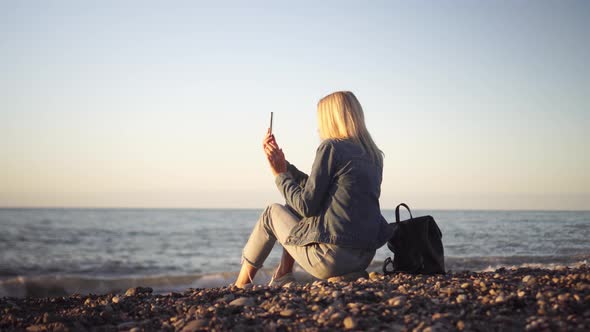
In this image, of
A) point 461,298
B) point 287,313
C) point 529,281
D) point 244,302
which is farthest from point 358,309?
point 529,281

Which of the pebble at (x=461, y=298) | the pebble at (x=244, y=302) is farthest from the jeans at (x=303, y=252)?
the pebble at (x=461, y=298)

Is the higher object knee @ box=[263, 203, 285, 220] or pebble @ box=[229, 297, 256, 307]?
knee @ box=[263, 203, 285, 220]

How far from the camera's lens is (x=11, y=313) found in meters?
4.22

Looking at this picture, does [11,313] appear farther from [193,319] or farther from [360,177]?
[360,177]

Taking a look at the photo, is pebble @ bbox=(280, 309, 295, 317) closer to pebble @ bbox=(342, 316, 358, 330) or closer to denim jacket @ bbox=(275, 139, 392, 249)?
pebble @ bbox=(342, 316, 358, 330)

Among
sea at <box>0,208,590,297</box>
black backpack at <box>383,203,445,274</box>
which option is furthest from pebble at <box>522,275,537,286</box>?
sea at <box>0,208,590,297</box>

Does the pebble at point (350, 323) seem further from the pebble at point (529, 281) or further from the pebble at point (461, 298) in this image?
the pebble at point (529, 281)

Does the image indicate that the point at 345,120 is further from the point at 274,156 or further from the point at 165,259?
the point at 165,259

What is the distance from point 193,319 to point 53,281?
7726 millimetres

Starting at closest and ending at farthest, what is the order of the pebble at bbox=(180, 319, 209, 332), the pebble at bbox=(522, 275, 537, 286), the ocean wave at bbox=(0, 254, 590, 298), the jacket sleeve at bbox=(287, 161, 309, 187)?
the pebble at bbox=(180, 319, 209, 332)
the pebble at bbox=(522, 275, 537, 286)
the jacket sleeve at bbox=(287, 161, 309, 187)
the ocean wave at bbox=(0, 254, 590, 298)

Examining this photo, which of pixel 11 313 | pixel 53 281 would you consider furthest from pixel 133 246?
pixel 11 313

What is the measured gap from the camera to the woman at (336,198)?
429cm

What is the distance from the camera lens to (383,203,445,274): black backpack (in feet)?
15.7

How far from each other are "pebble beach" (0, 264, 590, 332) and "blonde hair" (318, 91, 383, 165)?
119 centimetres
